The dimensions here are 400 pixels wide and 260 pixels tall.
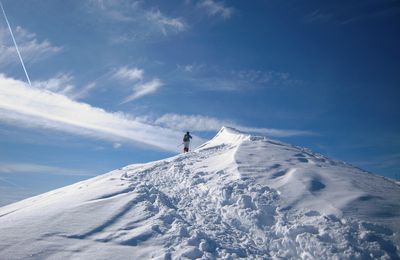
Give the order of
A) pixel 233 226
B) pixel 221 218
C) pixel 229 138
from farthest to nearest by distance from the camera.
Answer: pixel 229 138
pixel 221 218
pixel 233 226

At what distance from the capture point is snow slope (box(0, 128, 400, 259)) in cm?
955

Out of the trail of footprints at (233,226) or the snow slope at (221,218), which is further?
the trail of footprints at (233,226)

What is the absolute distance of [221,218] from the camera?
12.1m

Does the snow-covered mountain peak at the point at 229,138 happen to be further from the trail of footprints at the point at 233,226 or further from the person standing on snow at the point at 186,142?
the trail of footprints at the point at 233,226

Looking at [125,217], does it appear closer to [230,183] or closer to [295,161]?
[230,183]

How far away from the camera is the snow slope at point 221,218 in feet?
31.3

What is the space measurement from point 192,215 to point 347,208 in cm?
542

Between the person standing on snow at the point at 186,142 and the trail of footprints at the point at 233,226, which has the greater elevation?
the person standing on snow at the point at 186,142

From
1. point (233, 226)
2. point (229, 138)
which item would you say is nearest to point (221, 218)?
point (233, 226)

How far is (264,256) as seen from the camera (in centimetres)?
952

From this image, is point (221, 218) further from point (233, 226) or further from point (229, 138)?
point (229, 138)

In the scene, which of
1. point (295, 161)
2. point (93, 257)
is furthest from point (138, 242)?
point (295, 161)

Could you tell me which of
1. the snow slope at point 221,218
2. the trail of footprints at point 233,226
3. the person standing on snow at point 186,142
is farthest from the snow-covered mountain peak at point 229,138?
the trail of footprints at point 233,226

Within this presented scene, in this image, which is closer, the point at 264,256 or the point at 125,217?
the point at 264,256
